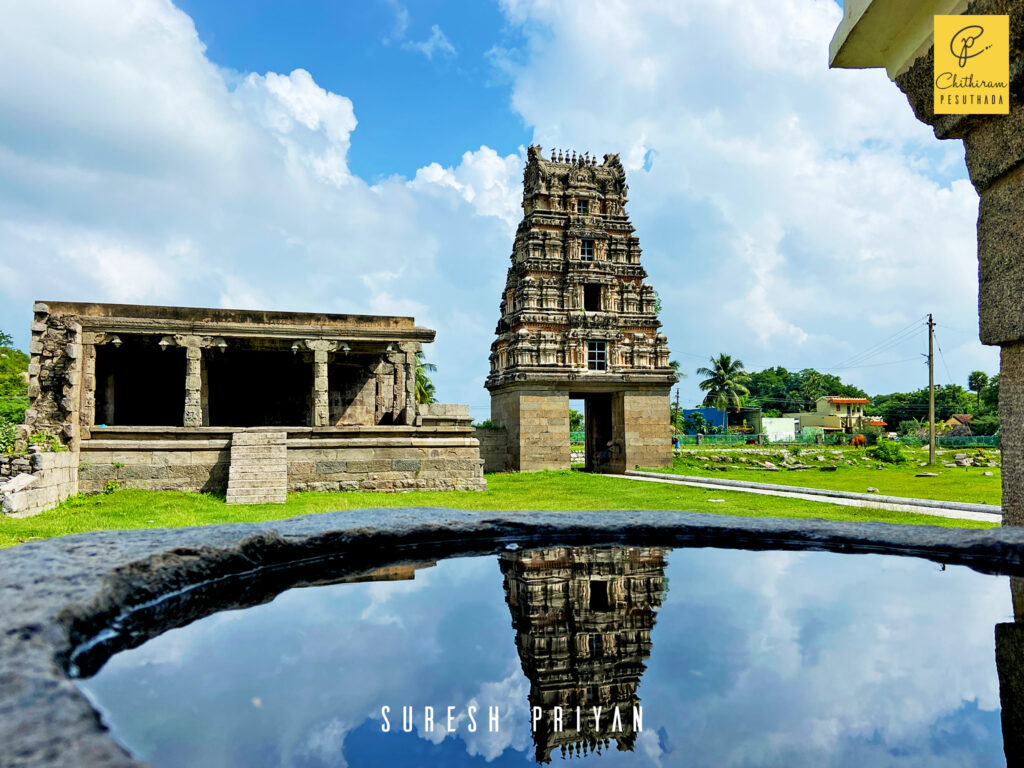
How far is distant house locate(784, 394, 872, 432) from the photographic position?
64000mm

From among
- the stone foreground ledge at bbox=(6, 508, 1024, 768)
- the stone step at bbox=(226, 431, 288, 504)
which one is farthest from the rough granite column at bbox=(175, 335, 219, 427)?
the stone foreground ledge at bbox=(6, 508, 1024, 768)

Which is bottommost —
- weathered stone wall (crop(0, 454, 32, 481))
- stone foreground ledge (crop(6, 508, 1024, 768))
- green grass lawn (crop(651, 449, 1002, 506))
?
green grass lawn (crop(651, 449, 1002, 506))

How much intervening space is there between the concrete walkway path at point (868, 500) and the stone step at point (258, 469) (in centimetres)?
1071

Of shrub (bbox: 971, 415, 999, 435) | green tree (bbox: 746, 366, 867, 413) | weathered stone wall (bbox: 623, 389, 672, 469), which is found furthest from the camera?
green tree (bbox: 746, 366, 867, 413)

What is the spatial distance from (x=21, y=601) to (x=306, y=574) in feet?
3.99

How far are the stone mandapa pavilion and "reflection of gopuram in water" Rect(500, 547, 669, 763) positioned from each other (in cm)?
1070

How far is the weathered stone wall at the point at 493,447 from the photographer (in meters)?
24.1

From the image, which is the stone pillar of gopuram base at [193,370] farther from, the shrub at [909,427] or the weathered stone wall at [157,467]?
the shrub at [909,427]

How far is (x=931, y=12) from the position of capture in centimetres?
425

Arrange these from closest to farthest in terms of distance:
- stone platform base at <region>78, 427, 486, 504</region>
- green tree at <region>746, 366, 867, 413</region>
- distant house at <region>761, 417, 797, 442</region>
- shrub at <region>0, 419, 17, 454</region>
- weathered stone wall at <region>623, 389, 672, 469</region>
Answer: shrub at <region>0, 419, 17, 454</region> < stone platform base at <region>78, 427, 486, 504</region> < weathered stone wall at <region>623, 389, 672, 469</region> < distant house at <region>761, 417, 797, 442</region> < green tree at <region>746, 366, 867, 413</region>

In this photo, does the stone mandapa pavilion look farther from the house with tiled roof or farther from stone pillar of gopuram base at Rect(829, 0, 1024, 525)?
the house with tiled roof

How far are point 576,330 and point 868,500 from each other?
1194cm

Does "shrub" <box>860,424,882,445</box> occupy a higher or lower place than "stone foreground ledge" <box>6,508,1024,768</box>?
lower

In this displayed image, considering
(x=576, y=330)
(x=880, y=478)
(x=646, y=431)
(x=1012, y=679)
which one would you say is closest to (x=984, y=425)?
(x=880, y=478)
